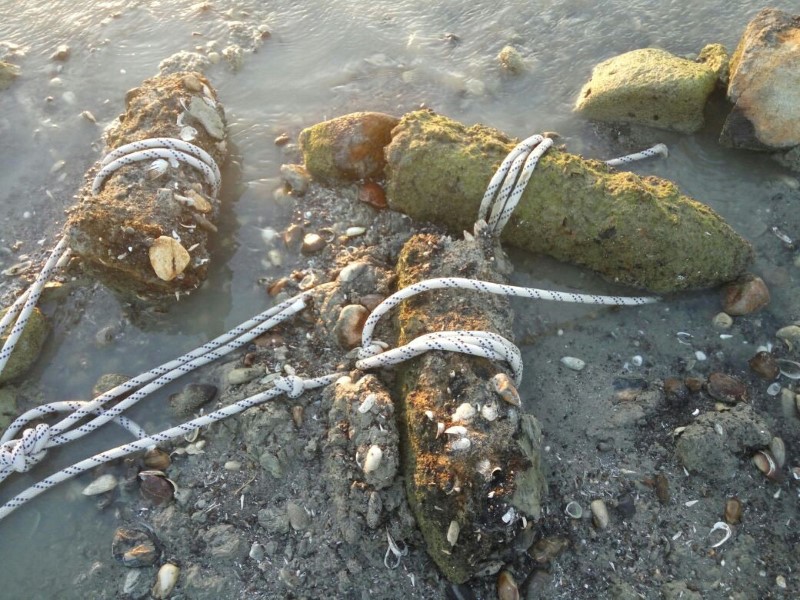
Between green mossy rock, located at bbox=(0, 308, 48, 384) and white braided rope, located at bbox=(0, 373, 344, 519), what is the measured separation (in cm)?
64

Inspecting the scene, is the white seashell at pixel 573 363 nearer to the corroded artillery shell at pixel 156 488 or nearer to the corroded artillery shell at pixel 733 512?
the corroded artillery shell at pixel 733 512

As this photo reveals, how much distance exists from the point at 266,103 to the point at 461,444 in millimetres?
3840

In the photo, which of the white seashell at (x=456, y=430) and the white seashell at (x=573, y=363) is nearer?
the white seashell at (x=456, y=430)

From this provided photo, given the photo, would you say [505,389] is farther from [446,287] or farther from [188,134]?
[188,134]

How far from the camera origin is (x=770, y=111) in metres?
4.52

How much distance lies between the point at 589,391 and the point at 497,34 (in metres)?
3.83

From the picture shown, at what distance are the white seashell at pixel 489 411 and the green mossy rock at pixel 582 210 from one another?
55.4 inches

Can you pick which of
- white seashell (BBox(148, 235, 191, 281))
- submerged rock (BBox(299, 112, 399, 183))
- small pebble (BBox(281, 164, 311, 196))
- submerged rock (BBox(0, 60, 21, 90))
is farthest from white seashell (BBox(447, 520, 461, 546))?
submerged rock (BBox(0, 60, 21, 90))

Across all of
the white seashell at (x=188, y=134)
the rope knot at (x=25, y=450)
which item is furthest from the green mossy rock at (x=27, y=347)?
the white seashell at (x=188, y=134)

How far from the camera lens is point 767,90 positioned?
14.8 ft

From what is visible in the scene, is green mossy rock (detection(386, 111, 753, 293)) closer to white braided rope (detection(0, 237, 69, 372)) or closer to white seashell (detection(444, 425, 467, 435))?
white seashell (detection(444, 425, 467, 435))

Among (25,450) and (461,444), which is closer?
(461,444)

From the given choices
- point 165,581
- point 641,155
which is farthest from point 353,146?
point 165,581

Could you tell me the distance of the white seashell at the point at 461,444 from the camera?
2.96m
